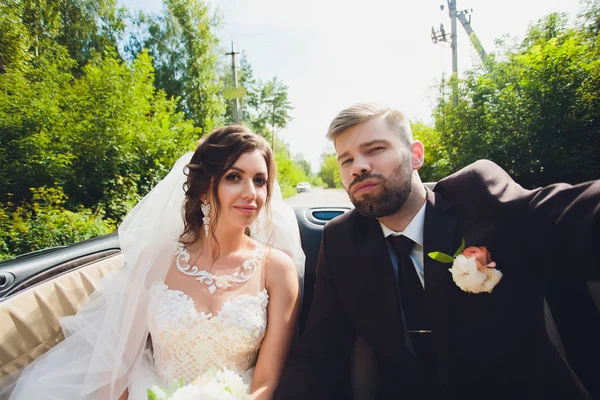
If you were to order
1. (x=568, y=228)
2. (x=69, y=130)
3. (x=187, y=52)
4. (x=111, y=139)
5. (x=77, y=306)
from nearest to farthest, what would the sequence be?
(x=568, y=228) < (x=77, y=306) < (x=69, y=130) < (x=111, y=139) < (x=187, y=52)

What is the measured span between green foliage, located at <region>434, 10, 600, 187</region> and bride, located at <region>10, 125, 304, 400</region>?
5.50 meters

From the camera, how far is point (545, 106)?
557 centimetres

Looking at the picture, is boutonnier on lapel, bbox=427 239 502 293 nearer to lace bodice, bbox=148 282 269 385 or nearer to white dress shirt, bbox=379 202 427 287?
white dress shirt, bbox=379 202 427 287

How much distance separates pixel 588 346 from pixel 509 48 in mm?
7263

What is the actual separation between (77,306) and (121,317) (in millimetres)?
350

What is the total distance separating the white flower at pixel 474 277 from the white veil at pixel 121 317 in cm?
105

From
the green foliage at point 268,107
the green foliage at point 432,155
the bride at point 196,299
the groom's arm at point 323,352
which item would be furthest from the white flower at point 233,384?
the green foliage at point 268,107

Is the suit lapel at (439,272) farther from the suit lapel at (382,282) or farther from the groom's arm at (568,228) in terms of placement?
the groom's arm at (568,228)

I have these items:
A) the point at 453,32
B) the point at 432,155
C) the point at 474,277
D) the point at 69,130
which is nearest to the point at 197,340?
the point at 474,277

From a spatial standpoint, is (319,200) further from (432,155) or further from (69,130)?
(69,130)

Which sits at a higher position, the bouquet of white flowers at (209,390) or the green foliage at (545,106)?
the green foliage at (545,106)

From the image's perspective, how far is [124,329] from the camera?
175 centimetres

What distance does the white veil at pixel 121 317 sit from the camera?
1.63m

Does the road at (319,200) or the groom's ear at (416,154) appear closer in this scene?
the groom's ear at (416,154)
